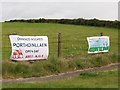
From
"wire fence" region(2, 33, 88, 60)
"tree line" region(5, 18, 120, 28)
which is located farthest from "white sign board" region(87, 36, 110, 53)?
"tree line" region(5, 18, 120, 28)

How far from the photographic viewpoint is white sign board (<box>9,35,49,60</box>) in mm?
17016

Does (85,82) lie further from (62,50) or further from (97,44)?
(62,50)

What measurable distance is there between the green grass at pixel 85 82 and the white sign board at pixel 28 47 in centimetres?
Answer: 302

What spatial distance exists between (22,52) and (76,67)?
2720 mm

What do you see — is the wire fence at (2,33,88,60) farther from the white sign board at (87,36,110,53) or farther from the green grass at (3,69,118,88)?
the green grass at (3,69,118,88)

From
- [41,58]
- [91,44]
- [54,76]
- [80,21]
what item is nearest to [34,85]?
[54,76]

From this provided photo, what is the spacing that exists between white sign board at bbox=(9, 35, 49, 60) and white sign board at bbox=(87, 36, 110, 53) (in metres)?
4.22

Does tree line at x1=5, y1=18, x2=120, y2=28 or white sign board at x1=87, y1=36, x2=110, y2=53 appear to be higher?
tree line at x1=5, y1=18, x2=120, y2=28

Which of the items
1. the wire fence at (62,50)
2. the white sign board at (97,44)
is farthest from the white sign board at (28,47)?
the white sign board at (97,44)

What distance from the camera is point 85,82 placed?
13930mm

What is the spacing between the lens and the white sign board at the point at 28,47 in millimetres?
17016

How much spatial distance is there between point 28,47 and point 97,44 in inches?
239

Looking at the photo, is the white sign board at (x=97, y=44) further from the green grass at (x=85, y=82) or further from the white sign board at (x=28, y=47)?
the green grass at (x=85, y=82)

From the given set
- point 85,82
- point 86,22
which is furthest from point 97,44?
point 86,22
